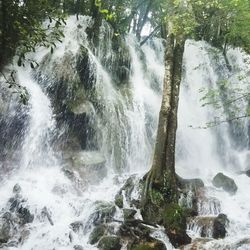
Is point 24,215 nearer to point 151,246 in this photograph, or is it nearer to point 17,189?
point 17,189

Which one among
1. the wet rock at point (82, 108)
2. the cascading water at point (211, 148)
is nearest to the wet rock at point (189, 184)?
the cascading water at point (211, 148)

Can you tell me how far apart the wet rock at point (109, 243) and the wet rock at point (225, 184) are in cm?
595

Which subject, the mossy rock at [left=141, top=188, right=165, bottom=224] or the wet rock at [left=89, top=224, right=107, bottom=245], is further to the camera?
the mossy rock at [left=141, top=188, right=165, bottom=224]

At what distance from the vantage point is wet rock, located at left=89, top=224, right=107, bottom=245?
855 cm

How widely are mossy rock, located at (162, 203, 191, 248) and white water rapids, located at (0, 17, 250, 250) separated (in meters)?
0.25

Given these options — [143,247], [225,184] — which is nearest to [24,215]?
[143,247]

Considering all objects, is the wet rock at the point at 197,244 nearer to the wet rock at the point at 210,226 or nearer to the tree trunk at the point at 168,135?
the wet rock at the point at 210,226

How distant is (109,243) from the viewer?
8.13 meters

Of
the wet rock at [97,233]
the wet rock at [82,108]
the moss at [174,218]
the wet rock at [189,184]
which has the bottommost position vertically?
the wet rock at [97,233]

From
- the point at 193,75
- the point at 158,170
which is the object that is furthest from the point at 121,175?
the point at 193,75

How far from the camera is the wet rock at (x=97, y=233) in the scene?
8.55 meters

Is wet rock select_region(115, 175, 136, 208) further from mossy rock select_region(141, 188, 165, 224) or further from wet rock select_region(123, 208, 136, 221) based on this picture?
mossy rock select_region(141, 188, 165, 224)

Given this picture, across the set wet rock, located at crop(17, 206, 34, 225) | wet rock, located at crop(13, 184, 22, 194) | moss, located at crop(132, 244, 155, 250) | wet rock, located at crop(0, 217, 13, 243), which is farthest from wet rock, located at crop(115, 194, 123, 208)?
wet rock, located at crop(0, 217, 13, 243)

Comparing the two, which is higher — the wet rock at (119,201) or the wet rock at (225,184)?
the wet rock at (225,184)
